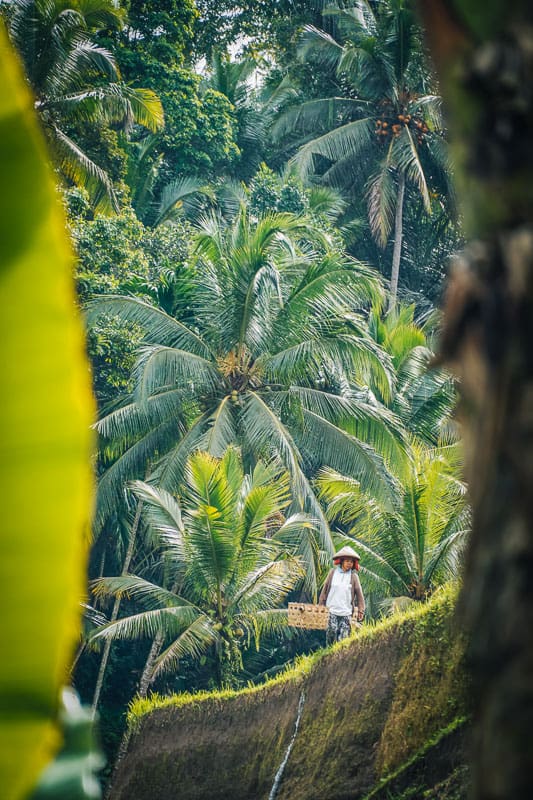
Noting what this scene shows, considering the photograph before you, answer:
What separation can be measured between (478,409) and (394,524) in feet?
34.2

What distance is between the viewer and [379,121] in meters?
24.8

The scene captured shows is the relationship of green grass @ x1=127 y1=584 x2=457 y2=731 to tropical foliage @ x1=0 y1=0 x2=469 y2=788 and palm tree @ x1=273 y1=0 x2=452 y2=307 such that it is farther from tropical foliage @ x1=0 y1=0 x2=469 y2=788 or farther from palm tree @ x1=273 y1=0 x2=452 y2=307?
palm tree @ x1=273 y1=0 x2=452 y2=307

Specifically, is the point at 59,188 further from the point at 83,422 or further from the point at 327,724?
the point at 83,422

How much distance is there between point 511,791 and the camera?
0.85m

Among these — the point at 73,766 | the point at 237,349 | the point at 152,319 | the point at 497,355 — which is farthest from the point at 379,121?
the point at 497,355


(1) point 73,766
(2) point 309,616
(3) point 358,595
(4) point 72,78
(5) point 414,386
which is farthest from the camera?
(4) point 72,78

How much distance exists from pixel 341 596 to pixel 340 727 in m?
1.75

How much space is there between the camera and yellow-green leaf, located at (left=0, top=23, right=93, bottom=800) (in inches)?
49.4

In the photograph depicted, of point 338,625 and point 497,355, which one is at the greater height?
point 497,355

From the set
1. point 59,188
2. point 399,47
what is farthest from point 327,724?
point 399,47

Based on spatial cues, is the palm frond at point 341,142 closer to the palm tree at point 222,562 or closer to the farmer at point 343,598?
the palm tree at point 222,562

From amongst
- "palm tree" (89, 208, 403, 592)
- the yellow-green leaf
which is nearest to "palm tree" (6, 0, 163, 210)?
"palm tree" (89, 208, 403, 592)

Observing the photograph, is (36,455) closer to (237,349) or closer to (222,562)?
(222,562)

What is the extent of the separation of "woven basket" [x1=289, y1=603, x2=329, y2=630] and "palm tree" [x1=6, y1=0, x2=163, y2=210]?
484 inches
